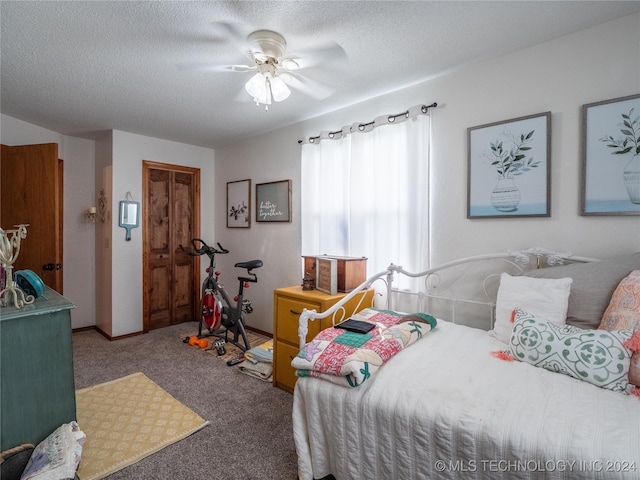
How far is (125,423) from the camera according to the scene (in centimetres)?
214

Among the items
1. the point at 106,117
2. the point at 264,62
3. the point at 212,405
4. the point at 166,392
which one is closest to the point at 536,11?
the point at 264,62

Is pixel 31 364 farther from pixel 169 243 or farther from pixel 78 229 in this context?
pixel 78 229

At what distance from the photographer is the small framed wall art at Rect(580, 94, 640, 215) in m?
1.71

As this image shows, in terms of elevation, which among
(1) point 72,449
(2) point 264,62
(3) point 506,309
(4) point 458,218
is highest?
(2) point 264,62

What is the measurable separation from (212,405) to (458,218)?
7.53 ft

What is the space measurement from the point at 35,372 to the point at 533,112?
3.18m

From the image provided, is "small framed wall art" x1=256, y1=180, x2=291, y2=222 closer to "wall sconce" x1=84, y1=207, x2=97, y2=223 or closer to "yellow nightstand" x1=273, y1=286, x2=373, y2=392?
"yellow nightstand" x1=273, y1=286, x2=373, y2=392

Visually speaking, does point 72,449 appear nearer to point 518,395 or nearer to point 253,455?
point 253,455

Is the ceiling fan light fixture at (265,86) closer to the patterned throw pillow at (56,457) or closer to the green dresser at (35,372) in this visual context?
the green dresser at (35,372)

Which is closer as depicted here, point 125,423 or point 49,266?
point 125,423

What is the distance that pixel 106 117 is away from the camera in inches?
129

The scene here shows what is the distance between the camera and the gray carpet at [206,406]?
174 cm

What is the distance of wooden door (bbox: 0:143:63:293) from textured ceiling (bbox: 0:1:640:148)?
1.47 feet

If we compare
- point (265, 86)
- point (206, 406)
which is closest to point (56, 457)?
point (206, 406)
